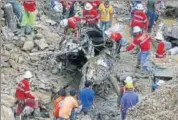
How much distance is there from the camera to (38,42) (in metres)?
19.0

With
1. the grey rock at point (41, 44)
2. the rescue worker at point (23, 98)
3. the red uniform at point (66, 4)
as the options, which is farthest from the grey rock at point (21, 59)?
the red uniform at point (66, 4)

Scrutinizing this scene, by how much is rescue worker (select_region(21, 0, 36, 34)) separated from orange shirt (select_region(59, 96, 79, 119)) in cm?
577

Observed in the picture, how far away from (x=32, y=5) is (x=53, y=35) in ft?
5.77

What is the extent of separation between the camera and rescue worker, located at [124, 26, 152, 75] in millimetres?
17625

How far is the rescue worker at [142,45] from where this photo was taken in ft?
57.8

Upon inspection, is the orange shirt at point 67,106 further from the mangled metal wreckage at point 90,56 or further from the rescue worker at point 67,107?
the mangled metal wreckage at point 90,56

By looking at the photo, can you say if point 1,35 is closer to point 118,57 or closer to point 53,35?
point 53,35

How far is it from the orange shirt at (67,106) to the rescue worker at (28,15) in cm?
577

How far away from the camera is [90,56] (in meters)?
16.9

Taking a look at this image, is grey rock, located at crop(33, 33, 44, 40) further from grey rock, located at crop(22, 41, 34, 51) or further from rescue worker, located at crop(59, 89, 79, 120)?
rescue worker, located at crop(59, 89, 79, 120)

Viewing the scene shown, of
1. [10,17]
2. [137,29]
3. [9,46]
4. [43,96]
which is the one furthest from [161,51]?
[10,17]

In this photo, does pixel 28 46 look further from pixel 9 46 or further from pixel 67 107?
pixel 67 107

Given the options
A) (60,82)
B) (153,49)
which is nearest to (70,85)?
(60,82)

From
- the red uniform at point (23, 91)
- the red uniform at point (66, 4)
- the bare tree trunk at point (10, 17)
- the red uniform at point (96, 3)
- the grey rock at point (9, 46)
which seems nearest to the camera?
the red uniform at point (23, 91)
